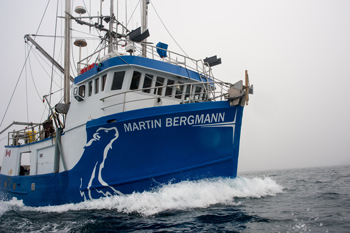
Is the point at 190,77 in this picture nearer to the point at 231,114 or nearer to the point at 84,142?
the point at 231,114

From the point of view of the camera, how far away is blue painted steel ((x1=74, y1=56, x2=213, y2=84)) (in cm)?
867

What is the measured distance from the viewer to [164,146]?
297 inches

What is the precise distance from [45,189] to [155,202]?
234 inches

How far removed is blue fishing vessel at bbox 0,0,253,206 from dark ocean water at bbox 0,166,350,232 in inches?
15.8

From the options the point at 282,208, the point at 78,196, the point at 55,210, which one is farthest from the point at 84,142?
the point at 282,208

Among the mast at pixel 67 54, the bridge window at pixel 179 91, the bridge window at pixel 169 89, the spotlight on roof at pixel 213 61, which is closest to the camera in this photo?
the bridge window at pixel 169 89

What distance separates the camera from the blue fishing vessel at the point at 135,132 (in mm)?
7539

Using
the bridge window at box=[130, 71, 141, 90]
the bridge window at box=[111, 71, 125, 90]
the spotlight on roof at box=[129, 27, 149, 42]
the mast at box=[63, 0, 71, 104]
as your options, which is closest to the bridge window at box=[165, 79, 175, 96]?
the bridge window at box=[130, 71, 141, 90]

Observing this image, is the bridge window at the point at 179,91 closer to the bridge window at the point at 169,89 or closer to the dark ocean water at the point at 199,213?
the bridge window at the point at 169,89

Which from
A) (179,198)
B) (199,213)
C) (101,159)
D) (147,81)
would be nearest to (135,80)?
(147,81)

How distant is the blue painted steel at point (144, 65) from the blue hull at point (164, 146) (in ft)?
6.67

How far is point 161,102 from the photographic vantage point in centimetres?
907

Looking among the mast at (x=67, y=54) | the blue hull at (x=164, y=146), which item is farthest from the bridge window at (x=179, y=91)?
the mast at (x=67, y=54)

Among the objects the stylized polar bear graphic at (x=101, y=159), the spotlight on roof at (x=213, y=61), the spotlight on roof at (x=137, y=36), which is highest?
the spotlight on roof at (x=137, y=36)
